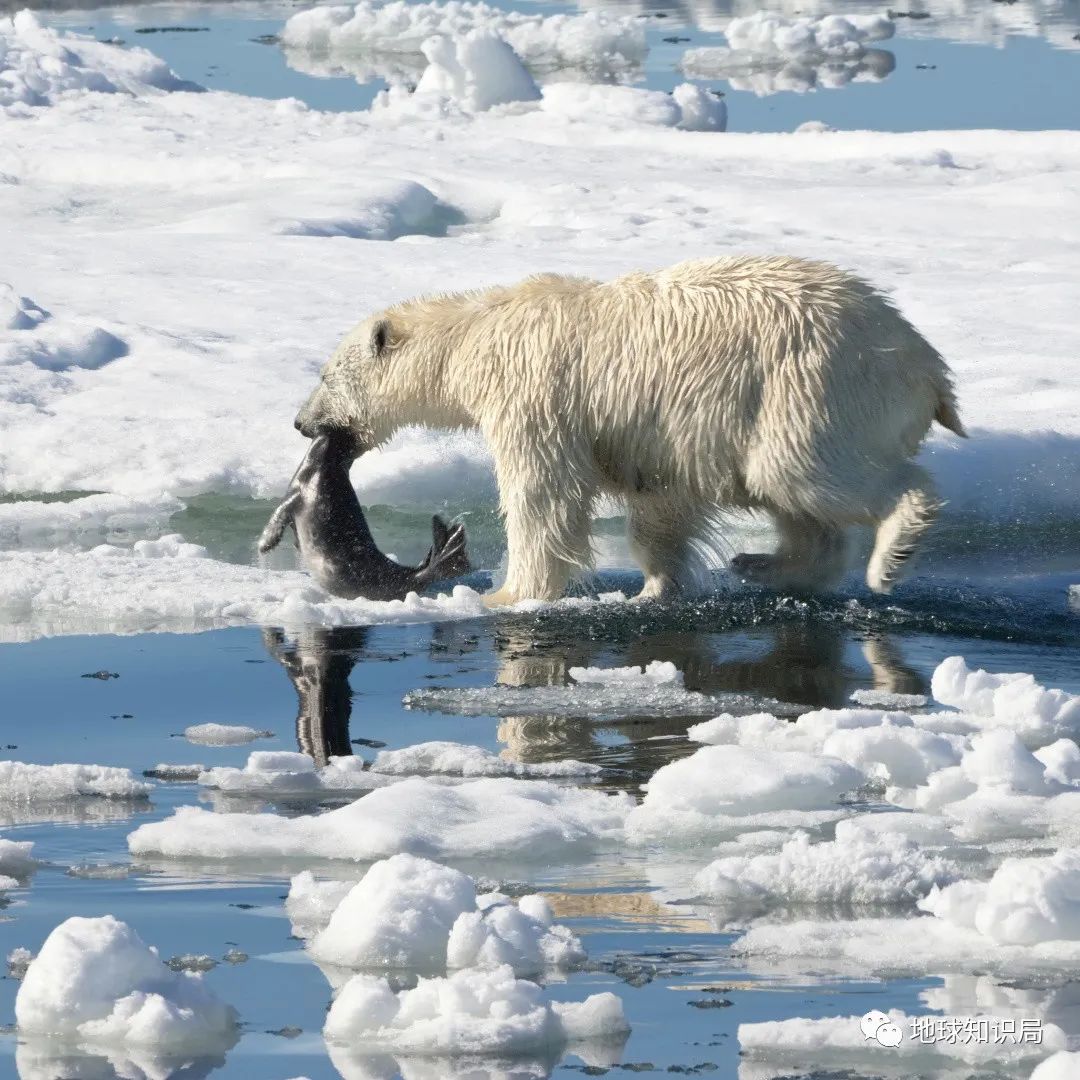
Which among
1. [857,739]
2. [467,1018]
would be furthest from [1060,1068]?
[857,739]

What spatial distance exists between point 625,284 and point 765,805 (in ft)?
9.25

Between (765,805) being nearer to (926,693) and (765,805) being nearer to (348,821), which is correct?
(348,821)

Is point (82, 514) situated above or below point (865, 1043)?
below

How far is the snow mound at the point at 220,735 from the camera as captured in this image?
5105mm

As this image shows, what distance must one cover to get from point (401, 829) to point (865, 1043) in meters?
1.38

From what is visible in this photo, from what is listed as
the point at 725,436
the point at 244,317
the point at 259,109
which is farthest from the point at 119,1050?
the point at 259,109

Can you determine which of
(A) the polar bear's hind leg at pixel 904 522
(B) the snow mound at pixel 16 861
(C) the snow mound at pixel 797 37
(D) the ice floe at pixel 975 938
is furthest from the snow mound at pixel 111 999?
(C) the snow mound at pixel 797 37

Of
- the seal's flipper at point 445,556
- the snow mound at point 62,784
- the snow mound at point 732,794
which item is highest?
the snow mound at point 732,794

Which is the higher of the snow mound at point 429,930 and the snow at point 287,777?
the snow mound at point 429,930

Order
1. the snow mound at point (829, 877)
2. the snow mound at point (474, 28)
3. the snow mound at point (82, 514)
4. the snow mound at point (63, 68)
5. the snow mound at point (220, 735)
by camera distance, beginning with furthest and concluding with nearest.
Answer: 1. the snow mound at point (474, 28)
2. the snow mound at point (63, 68)
3. the snow mound at point (82, 514)
4. the snow mound at point (220, 735)
5. the snow mound at point (829, 877)

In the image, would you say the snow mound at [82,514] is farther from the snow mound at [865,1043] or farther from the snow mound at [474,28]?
the snow mound at [474,28]

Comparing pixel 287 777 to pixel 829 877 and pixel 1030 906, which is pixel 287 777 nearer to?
pixel 829 877

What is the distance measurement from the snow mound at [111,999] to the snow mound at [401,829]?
92cm

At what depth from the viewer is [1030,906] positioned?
11.0ft
